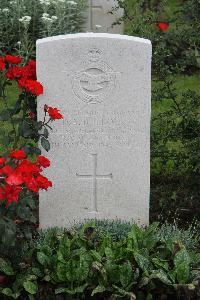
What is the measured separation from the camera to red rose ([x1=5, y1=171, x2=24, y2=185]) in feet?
14.5

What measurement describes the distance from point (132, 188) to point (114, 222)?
0.26 m

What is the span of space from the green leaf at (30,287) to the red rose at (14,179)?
65cm

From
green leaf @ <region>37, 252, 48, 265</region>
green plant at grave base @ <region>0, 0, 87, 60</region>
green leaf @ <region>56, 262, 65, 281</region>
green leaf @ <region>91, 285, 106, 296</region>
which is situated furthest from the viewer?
green plant at grave base @ <region>0, 0, 87, 60</region>

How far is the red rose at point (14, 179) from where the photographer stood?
4418 millimetres

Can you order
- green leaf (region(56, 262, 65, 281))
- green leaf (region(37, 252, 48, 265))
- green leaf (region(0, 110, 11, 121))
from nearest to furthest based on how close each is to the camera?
1. green leaf (region(56, 262, 65, 281))
2. green leaf (region(37, 252, 48, 265))
3. green leaf (region(0, 110, 11, 121))

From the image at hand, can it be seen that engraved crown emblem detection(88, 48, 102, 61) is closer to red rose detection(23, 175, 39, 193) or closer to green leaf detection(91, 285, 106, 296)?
red rose detection(23, 175, 39, 193)

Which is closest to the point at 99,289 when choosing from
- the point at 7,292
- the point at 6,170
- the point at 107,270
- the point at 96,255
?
the point at 107,270

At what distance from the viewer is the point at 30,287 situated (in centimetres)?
469

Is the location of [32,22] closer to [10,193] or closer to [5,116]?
[5,116]

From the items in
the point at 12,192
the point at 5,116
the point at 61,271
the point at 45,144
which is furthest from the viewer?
the point at 5,116

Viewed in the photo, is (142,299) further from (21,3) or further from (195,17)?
(21,3)

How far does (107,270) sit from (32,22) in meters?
5.61

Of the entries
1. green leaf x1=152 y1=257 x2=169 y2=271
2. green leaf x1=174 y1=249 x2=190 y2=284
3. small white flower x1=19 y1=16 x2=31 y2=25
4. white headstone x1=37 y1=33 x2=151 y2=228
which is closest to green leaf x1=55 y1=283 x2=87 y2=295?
green leaf x1=152 y1=257 x2=169 y2=271

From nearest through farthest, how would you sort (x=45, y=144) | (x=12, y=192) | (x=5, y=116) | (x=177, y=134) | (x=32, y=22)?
(x=12, y=192)
(x=45, y=144)
(x=5, y=116)
(x=177, y=134)
(x=32, y=22)
